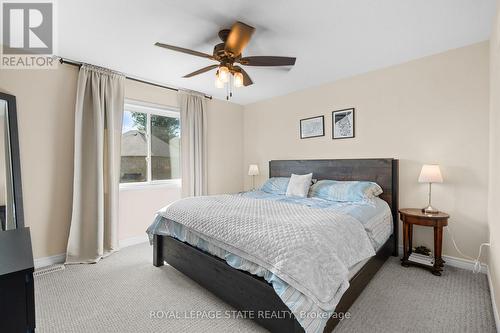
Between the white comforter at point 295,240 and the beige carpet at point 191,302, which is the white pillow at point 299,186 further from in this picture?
the beige carpet at point 191,302

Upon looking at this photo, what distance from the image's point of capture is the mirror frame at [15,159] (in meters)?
2.42

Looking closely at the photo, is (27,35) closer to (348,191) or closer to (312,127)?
(312,127)

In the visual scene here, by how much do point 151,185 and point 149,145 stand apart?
65 cm

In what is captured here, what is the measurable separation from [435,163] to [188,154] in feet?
11.4

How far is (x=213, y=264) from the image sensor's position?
78.7 inches

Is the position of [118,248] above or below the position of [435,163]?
below

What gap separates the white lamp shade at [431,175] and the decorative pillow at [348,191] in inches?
20.9

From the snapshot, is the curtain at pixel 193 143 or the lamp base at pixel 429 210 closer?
the lamp base at pixel 429 210

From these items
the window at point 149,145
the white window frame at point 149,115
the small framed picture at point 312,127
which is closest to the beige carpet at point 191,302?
the white window frame at point 149,115

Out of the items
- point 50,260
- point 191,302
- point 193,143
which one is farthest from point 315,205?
point 50,260

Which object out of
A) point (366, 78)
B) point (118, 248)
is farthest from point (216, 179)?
point (366, 78)

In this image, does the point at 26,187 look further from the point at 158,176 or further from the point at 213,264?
the point at 213,264

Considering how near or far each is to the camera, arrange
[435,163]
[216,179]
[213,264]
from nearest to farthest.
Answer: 1. [213,264]
2. [435,163]
3. [216,179]

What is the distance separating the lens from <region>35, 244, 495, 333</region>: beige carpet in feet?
5.65
